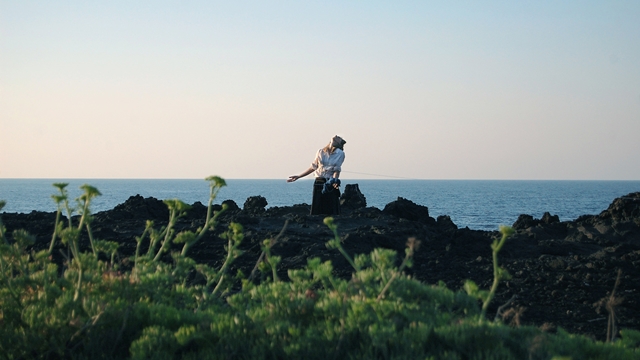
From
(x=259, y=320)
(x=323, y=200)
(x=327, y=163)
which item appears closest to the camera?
(x=259, y=320)

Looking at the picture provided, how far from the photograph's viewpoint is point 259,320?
13.1 feet

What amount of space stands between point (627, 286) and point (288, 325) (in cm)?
585

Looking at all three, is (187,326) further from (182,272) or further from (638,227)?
(638,227)

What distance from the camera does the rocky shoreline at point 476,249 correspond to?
7.45 m

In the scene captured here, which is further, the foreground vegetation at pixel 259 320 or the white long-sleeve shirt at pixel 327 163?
the white long-sleeve shirt at pixel 327 163

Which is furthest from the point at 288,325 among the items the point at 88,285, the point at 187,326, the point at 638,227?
the point at 638,227

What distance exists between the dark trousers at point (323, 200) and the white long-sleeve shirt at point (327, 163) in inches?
6.6

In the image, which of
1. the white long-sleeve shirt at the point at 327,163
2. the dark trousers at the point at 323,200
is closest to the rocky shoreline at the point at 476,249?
the dark trousers at the point at 323,200

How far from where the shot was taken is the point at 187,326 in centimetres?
411

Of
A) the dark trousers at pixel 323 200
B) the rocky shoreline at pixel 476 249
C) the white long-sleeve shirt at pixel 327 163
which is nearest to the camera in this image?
the rocky shoreline at pixel 476 249

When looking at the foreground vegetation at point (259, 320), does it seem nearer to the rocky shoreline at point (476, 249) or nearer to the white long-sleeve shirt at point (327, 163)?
the rocky shoreline at point (476, 249)

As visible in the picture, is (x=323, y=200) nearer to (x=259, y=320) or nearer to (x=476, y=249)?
(x=476, y=249)

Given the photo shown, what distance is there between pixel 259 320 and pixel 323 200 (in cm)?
1034

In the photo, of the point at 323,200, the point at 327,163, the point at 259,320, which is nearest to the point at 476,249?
the point at 327,163
